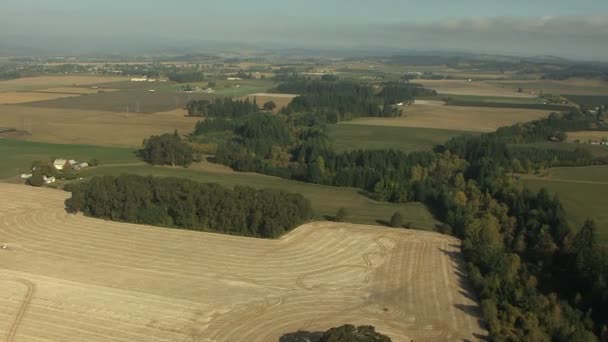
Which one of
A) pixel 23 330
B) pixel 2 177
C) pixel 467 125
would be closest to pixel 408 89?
pixel 467 125

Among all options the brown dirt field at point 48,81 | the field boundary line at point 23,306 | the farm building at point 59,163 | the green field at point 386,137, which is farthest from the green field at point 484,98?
the field boundary line at point 23,306

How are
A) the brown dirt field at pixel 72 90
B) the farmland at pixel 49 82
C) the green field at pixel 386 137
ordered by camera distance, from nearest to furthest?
the green field at pixel 386 137 < the brown dirt field at pixel 72 90 < the farmland at pixel 49 82

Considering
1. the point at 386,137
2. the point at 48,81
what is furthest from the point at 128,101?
A: the point at 386,137

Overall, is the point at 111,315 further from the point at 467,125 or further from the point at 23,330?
the point at 467,125

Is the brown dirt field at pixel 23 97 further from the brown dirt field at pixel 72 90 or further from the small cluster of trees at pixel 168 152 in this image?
the small cluster of trees at pixel 168 152

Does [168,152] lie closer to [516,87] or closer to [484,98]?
[484,98]

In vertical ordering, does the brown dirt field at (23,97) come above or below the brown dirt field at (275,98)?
below
